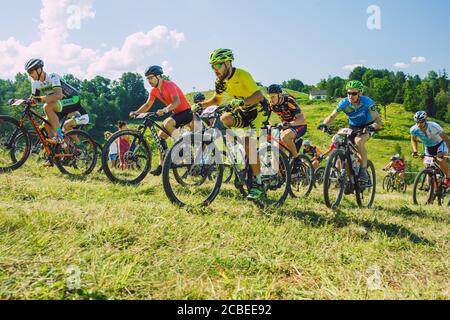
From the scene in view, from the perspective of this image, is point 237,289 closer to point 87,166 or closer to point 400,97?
point 87,166

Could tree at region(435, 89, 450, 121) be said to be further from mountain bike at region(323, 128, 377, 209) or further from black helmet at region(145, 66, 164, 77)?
black helmet at region(145, 66, 164, 77)

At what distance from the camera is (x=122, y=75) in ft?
358

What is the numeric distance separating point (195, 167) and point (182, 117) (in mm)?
2454

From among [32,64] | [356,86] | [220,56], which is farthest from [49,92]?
[356,86]

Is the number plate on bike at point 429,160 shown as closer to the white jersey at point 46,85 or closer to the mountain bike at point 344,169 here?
the mountain bike at point 344,169

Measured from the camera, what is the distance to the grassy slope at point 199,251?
8.20ft

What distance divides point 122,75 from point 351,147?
111 metres

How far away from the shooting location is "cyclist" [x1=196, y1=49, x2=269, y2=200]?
5.63m

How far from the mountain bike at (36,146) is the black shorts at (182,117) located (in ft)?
7.20

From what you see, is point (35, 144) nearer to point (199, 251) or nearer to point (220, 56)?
point (220, 56)

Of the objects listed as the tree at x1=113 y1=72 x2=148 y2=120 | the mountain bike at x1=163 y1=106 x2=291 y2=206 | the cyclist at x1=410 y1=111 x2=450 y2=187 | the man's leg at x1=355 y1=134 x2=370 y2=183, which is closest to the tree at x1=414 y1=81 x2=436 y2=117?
the tree at x1=113 y1=72 x2=148 y2=120

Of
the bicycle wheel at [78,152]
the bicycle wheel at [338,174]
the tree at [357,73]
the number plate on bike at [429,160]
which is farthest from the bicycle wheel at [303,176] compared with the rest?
the tree at [357,73]

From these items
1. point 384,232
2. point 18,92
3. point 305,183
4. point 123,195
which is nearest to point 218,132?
point 123,195
